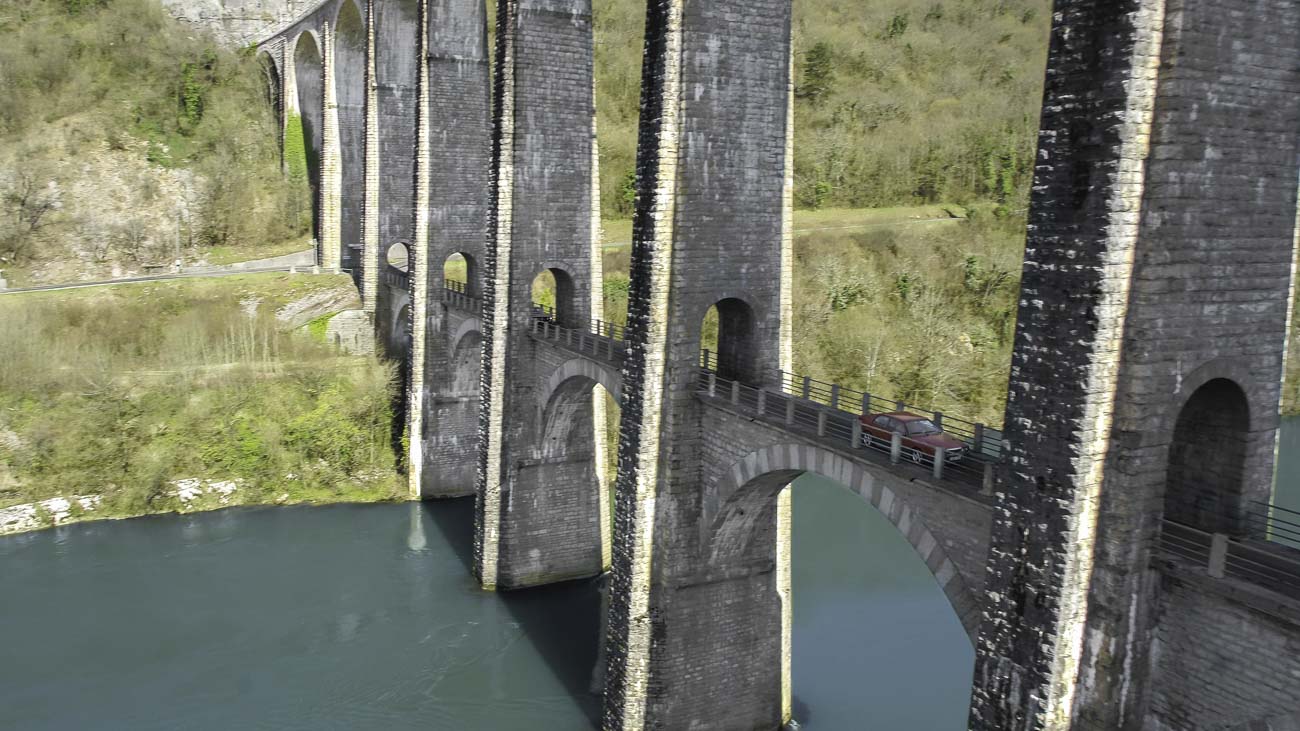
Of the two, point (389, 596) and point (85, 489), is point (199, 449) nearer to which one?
point (85, 489)

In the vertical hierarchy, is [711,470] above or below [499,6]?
below

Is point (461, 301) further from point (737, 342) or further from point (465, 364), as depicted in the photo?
point (737, 342)

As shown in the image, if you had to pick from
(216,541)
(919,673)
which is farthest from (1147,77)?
(216,541)

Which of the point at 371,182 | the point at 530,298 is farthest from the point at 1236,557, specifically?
the point at 371,182

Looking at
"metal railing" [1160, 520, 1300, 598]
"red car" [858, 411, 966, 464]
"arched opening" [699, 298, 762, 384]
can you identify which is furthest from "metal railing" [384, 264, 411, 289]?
"metal railing" [1160, 520, 1300, 598]

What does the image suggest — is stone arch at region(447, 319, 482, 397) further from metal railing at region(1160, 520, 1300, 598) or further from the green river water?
metal railing at region(1160, 520, 1300, 598)

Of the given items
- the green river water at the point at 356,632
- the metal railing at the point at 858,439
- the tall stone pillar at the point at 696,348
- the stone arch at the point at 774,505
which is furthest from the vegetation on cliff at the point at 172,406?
the metal railing at the point at 858,439

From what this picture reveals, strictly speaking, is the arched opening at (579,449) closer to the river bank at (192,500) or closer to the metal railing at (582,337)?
the metal railing at (582,337)
